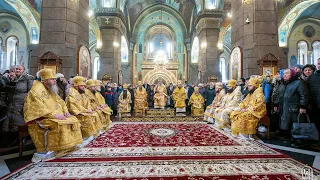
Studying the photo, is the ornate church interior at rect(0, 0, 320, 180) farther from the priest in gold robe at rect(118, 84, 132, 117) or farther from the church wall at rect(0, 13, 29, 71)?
the church wall at rect(0, 13, 29, 71)

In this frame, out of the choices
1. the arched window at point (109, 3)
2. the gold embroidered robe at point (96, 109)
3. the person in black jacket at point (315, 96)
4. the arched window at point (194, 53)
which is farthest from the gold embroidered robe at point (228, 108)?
the arched window at point (194, 53)

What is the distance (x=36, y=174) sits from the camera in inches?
100

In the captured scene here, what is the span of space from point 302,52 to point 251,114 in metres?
17.9

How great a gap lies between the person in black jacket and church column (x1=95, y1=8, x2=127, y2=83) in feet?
35.1

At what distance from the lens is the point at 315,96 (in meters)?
3.78

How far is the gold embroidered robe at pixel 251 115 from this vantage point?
4453mm

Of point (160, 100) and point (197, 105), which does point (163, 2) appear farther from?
point (197, 105)

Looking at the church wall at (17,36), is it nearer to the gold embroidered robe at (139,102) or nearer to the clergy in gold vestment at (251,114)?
the gold embroidered robe at (139,102)

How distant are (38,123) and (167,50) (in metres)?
25.6

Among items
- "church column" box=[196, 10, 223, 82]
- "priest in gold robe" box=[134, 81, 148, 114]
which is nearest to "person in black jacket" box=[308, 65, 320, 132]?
"priest in gold robe" box=[134, 81, 148, 114]

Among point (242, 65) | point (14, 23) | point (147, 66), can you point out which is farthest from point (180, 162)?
point (147, 66)

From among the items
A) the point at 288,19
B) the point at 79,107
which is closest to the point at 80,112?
the point at 79,107

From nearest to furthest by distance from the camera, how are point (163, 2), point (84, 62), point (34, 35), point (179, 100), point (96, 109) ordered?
point (96, 109) < point (84, 62) < point (179, 100) < point (34, 35) < point (163, 2)

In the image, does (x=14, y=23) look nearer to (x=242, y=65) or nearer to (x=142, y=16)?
(x=142, y=16)
